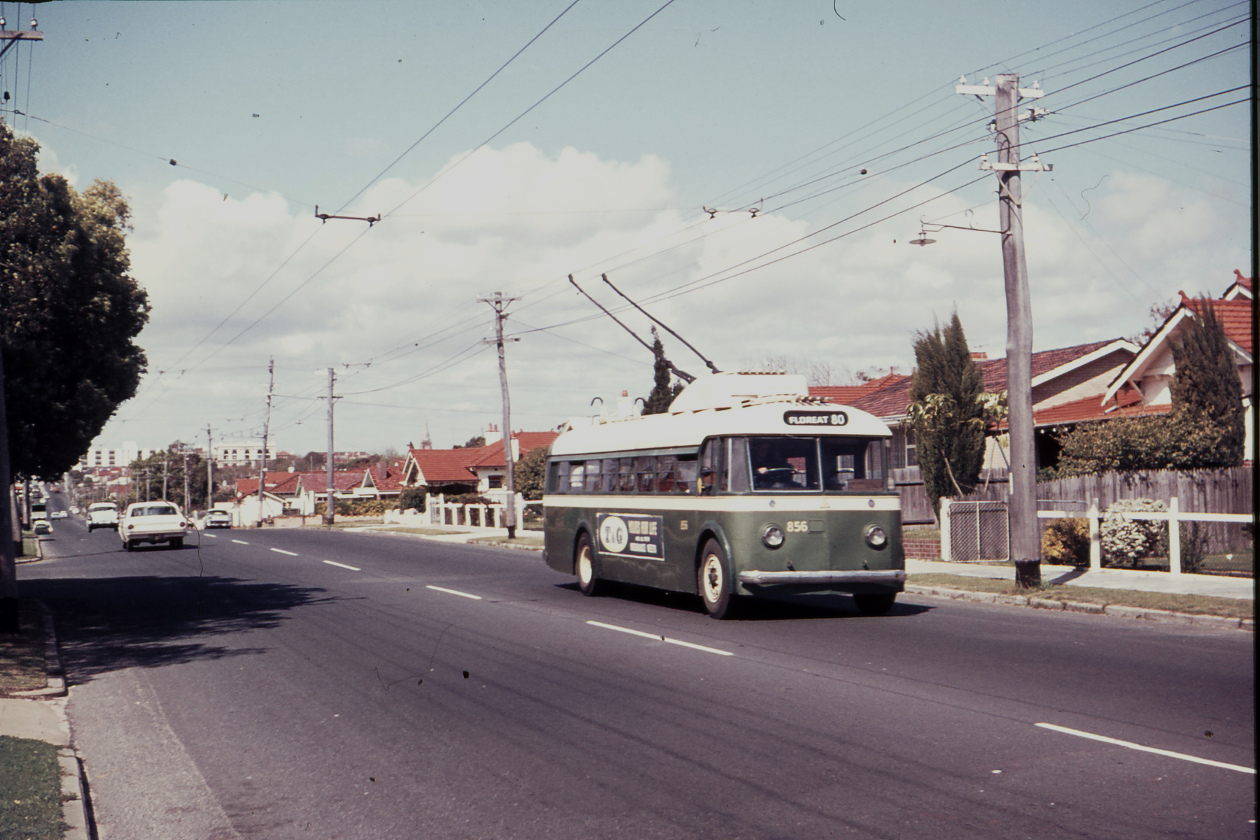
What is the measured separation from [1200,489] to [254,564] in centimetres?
2176

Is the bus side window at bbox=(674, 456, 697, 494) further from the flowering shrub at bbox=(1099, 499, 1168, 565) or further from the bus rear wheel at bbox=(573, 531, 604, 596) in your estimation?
the flowering shrub at bbox=(1099, 499, 1168, 565)

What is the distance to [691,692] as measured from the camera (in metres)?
9.57

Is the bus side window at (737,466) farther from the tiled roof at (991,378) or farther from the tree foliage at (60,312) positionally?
the tiled roof at (991,378)

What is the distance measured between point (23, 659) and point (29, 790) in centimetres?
611

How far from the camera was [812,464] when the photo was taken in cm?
1457

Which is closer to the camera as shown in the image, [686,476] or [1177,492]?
[686,476]

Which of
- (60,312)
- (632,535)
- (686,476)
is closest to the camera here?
(686,476)

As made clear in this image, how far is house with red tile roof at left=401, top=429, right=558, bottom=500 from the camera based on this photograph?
267ft

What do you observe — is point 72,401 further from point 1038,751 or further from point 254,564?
point 1038,751

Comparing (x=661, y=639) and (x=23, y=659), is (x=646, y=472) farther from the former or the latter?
(x=23, y=659)

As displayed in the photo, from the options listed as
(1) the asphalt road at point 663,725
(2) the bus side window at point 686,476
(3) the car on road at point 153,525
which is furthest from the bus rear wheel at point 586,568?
(3) the car on road at point 153,525

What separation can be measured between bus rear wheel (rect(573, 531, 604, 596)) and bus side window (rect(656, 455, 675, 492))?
280cm

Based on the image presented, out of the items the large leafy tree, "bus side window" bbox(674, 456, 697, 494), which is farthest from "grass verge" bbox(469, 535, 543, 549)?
"bus side window" bbox(674, 456, 697, 494)

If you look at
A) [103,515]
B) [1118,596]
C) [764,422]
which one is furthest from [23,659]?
[103,515]
